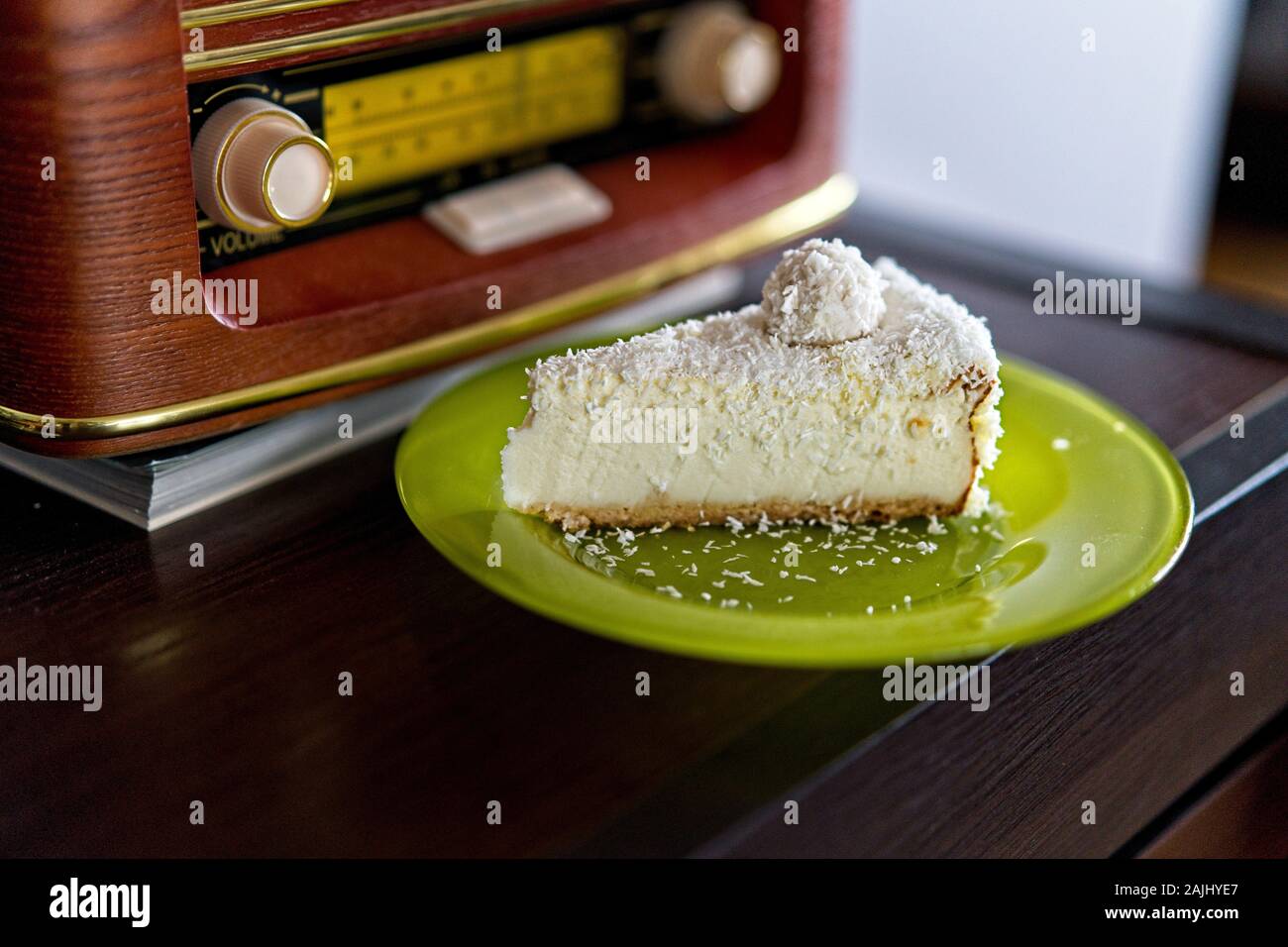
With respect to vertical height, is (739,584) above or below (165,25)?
below

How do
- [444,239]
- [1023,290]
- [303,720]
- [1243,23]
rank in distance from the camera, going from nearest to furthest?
[303,720] → [444,239] → [1023,290] → [1243,23]

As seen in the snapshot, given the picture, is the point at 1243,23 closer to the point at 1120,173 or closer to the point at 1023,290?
the point at 1120,173

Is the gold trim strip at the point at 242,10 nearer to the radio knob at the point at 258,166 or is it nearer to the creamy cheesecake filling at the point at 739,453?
the radio knob at the point at 258,166

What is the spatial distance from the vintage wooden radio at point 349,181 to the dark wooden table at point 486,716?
75mm

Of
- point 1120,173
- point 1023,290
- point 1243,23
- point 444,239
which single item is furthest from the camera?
point 1120,173

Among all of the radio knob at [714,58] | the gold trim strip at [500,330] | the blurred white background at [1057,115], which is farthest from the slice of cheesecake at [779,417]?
the blurred white background at [1057,115]

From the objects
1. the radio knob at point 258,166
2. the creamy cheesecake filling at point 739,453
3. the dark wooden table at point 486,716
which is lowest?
the dark wooden table at point 486,716

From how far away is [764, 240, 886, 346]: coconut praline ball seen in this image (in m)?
0.67

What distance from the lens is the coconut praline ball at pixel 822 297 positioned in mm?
667

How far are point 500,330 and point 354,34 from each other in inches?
7.0

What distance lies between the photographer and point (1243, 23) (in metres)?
1.87

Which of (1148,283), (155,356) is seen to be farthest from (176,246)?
(1148,283)

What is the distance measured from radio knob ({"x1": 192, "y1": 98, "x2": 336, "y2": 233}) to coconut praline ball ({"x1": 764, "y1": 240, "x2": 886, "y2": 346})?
23cm

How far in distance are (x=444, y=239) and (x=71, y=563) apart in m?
0.27
